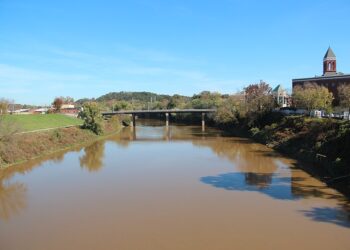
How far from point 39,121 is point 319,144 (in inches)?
1595

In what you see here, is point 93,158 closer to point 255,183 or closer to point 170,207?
point 255,183

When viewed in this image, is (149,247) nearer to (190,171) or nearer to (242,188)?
(242,188)

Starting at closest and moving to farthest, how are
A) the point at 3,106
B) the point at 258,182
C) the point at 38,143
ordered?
the point at 258,182, the point at 38,143, the point at 3,106

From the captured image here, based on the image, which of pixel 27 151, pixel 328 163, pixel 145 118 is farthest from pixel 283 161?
pixel 145 118

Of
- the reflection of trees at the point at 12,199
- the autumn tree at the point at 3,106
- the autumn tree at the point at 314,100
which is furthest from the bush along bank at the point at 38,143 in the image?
the autumn tree at the point at 314,100

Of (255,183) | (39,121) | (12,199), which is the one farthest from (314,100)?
(39,121)

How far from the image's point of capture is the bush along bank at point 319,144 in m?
24.3

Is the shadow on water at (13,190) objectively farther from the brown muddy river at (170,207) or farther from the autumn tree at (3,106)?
the autumn tree at (3,106)

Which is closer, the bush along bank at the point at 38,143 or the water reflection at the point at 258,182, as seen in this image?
the water reflection at the point at 258,182

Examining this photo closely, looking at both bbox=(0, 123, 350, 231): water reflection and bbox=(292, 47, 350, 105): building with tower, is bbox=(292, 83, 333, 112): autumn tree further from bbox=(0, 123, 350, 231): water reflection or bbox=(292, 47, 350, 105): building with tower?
bbox=(292, 47, 350, 105): building with tower

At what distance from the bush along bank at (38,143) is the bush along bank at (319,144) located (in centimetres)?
2531

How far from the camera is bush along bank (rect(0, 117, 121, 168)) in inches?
1318

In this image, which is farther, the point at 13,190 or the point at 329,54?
the point at 329,54

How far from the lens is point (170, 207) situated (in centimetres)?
1944
